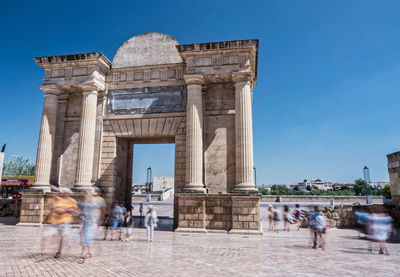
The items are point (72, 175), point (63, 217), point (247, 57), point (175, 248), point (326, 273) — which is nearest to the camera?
point (326, 273)

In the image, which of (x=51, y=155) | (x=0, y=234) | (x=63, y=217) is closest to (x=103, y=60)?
(x=51, y=155)

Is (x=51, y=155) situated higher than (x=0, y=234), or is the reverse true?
(x=51, y=155)

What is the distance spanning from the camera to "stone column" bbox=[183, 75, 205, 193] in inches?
535

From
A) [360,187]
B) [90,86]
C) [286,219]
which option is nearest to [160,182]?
[360,187]

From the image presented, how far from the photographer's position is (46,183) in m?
14.9

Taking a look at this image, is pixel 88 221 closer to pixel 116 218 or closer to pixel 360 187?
pixel 116 218

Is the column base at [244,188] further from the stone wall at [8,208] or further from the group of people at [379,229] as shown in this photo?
the stone wall at [8,208]

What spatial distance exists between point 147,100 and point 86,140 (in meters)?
4.04

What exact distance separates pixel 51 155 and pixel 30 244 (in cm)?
741

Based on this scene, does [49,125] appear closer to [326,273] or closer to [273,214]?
[273,214]

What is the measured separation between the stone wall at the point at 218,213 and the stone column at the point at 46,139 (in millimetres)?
7710

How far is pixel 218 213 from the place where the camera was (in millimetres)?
13055

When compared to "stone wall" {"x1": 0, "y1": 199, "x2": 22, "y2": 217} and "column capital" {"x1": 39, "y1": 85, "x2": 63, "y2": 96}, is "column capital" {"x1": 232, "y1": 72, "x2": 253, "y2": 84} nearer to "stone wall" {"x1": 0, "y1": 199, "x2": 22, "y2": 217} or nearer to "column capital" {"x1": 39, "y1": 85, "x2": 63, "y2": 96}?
"column capital" {"x1": 39, "y1": 85, "x2": 63, "y2": 96}

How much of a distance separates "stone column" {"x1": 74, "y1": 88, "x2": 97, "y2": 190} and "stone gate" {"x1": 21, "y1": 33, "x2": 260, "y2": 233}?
0.18ft
